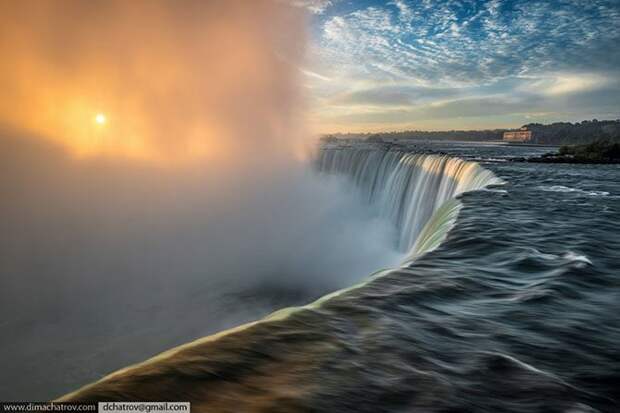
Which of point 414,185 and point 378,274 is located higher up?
point 414,185

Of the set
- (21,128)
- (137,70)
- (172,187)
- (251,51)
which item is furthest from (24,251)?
(251,51)

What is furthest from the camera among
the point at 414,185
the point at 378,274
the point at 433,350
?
the point at 414,185

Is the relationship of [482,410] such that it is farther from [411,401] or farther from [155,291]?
[155,291]

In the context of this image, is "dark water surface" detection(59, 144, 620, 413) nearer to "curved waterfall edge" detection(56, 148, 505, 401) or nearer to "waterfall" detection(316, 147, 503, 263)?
"curved waterfall edge" detection(56, 148, 505, 401)

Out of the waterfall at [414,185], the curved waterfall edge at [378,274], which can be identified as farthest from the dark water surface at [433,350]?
the waterfall at [414,185]

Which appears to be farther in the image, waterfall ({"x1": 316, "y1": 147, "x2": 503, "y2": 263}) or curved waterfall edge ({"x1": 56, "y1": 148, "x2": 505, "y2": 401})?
waterfall ({"x1": 316, "y1": 147, "x2": 503, "y2": 263})

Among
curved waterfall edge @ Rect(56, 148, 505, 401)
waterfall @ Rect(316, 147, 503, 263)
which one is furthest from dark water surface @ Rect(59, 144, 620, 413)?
waterfall @ Rect(316, 147, 503, 263)

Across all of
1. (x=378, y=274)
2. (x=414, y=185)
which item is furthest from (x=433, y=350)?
(x=414, y=185)

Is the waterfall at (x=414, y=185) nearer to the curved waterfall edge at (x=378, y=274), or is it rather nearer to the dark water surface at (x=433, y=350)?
the curved waterfall edge at (x=378, y=274)

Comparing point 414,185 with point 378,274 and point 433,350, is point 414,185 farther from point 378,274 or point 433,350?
point 433,350
